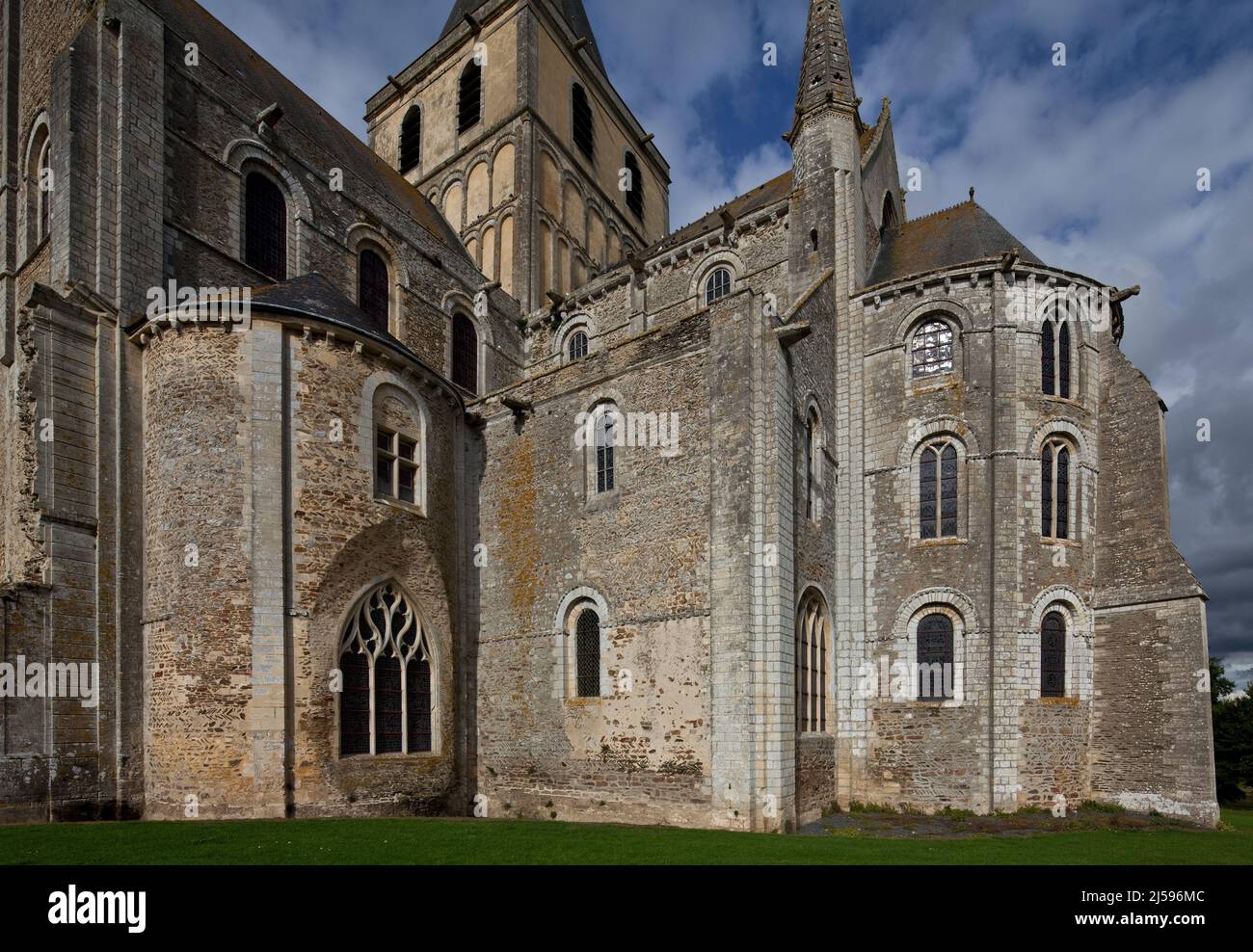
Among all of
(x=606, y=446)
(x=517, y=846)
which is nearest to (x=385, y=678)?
(x=517, y=846)

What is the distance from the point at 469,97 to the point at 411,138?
3.56 m

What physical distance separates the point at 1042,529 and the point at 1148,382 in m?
4.14

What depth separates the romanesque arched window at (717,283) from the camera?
23188mm

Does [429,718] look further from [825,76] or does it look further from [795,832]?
[825,76]

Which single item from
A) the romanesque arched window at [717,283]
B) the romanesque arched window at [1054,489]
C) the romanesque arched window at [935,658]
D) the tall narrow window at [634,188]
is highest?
the tall narrow window at [634,188]

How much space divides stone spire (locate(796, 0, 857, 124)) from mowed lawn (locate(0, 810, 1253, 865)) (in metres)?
17.2

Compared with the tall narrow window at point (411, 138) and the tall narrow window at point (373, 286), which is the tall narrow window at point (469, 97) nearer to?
the tall narrow window at point (411, 138)

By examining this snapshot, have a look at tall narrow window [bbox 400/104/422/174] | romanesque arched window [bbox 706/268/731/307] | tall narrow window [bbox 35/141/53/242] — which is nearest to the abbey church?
tall narrow window [bbox 35/141/53/242]

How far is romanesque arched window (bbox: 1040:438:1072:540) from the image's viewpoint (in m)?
18.2

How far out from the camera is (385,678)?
15.2m

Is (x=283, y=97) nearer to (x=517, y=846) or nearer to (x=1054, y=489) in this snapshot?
(x=517, y=846)

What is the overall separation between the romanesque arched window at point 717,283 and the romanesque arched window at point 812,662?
984 centimetres

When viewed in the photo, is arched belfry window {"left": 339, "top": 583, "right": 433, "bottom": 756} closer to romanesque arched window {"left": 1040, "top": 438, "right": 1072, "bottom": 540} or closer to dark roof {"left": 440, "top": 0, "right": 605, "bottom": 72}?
romanesque arched window {"left": 1040, "top": 438, "right": 1072, "bottom": 540}

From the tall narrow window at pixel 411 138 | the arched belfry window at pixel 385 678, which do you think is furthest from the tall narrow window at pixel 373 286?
the tall narrow window at pixel 411 138
